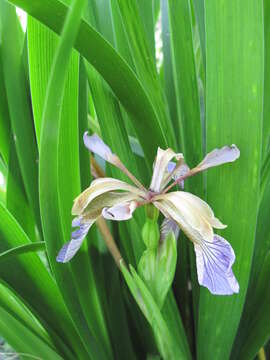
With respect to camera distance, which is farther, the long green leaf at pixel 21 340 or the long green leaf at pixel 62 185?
the long green leaf at pixel 21 340

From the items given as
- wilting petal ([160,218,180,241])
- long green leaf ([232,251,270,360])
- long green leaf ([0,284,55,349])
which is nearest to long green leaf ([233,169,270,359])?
long green leaf ([232,251,270,360])

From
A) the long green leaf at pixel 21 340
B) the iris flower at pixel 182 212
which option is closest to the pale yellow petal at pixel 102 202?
the iris flower at pixel 182 212

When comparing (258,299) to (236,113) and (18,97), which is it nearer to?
(236,113)

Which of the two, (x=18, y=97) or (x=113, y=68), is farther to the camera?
(x=18, y=97)

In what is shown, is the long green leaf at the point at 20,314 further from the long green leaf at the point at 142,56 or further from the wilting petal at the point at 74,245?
the long green leaf at the point at 142,56

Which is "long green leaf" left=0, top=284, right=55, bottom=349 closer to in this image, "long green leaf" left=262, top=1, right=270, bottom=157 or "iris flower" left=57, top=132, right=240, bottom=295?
"iris flower" left=57, top=132, right=240, bottom=295

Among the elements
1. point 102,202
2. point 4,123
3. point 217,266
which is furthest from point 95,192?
point 4,123
